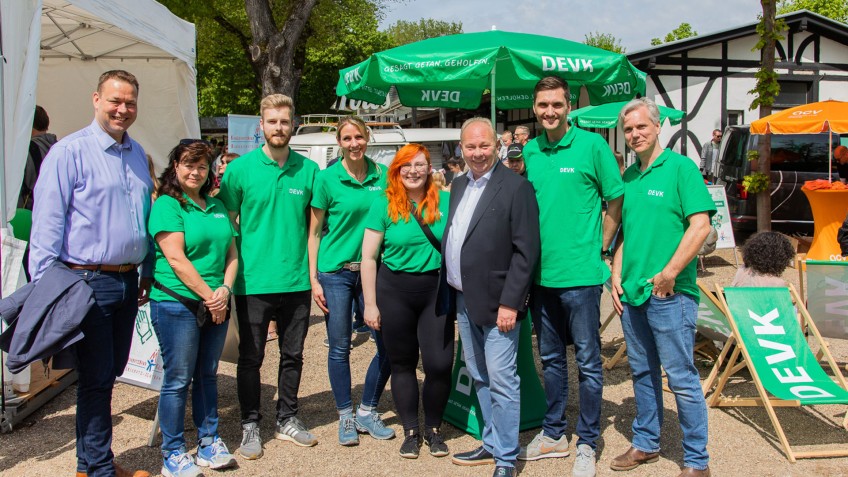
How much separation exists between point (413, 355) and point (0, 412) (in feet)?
8.63

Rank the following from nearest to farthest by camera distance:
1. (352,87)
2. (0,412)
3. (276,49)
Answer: (0,412) → (352,87) → (276,49)

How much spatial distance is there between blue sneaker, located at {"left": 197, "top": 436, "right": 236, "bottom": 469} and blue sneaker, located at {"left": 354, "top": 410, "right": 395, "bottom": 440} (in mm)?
797

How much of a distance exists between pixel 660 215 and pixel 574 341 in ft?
2.67

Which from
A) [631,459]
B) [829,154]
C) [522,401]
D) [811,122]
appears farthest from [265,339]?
[829,154]

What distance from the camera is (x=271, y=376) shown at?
17.7 feet

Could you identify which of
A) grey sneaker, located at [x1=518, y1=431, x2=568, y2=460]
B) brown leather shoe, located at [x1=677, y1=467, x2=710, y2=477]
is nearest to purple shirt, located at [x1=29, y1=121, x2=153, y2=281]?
grey sneaker, located at [x1=518, y1=431, x2=568, y2=460]

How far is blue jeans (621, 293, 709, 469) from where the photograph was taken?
3.45 m

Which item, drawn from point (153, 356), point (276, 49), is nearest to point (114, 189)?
point (153, 356)

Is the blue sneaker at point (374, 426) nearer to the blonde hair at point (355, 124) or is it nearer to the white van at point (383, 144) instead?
the blonde hair at point (355, 124)

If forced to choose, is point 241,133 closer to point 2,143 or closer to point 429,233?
point 2,143

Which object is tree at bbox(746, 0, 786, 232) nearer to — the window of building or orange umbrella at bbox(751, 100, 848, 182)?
orange umbrella at bbox(751, 100, 848, 182)

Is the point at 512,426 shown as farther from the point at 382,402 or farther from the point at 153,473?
the point at 153,473

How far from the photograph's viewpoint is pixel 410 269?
3754 millimetres

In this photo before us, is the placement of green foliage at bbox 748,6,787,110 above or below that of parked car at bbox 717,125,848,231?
above
